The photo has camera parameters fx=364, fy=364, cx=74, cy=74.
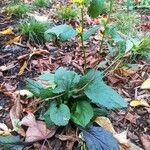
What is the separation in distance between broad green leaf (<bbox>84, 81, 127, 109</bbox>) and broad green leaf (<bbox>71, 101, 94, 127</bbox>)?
6cm

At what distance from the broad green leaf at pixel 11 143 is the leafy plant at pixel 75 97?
22 centimetres

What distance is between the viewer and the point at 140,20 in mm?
3906

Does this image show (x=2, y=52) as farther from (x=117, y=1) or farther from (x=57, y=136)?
(x=117, y=1)

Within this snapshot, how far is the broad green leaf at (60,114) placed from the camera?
223 centimetres

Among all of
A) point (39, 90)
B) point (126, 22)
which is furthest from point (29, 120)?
point (126, 22)

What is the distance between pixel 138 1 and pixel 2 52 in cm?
189

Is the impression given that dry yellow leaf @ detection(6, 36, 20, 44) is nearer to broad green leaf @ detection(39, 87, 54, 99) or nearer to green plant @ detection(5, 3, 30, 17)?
green plant @ detection(5, 3, 30, 17)

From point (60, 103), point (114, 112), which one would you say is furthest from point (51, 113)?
point (114, 112)

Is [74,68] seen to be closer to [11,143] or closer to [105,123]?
[105,123]

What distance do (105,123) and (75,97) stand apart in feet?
0.87

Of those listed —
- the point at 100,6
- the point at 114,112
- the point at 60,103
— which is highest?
the point at 100,6

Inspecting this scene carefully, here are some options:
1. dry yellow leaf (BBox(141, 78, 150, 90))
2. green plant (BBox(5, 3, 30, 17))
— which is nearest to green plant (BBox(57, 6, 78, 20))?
green plant (BBox(5, 3, 30, 17))

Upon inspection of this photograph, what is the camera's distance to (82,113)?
2307 mm

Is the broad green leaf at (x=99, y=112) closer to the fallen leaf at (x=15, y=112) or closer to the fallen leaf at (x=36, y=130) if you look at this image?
the fallen leaf at (x=36, y=130)
